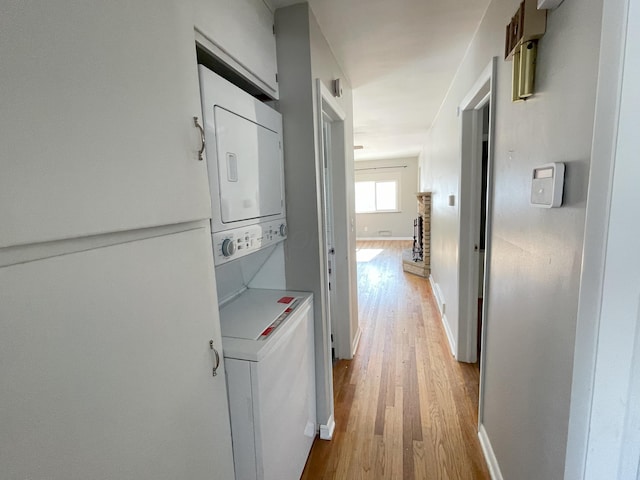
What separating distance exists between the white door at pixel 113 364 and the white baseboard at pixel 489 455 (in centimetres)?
131

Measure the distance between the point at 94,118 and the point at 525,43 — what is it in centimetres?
129

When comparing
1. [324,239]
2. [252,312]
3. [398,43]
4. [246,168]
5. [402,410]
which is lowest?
[402,410]

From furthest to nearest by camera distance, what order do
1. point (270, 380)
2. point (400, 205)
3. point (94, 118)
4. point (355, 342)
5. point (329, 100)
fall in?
point (400, 205), point (355, 342), point (329, 100), point (270, 380), point (94, 118)

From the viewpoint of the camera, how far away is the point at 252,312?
4.69 feet

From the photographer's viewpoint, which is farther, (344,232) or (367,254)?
(367,254)

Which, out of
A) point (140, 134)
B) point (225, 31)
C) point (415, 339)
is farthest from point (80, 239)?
point (415, 339)

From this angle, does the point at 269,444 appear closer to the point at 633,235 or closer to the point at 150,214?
the point at 150,214

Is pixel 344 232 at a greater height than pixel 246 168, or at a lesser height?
lesser

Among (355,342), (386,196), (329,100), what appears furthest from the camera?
(386,196)

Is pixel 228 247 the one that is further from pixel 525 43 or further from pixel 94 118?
pixel 525 43

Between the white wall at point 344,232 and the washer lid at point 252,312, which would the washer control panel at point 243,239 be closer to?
the washer lid at point 252,312

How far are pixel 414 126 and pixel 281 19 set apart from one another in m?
3.51

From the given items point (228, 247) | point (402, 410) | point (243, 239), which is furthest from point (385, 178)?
point (228, 247)

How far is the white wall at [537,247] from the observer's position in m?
0.83
